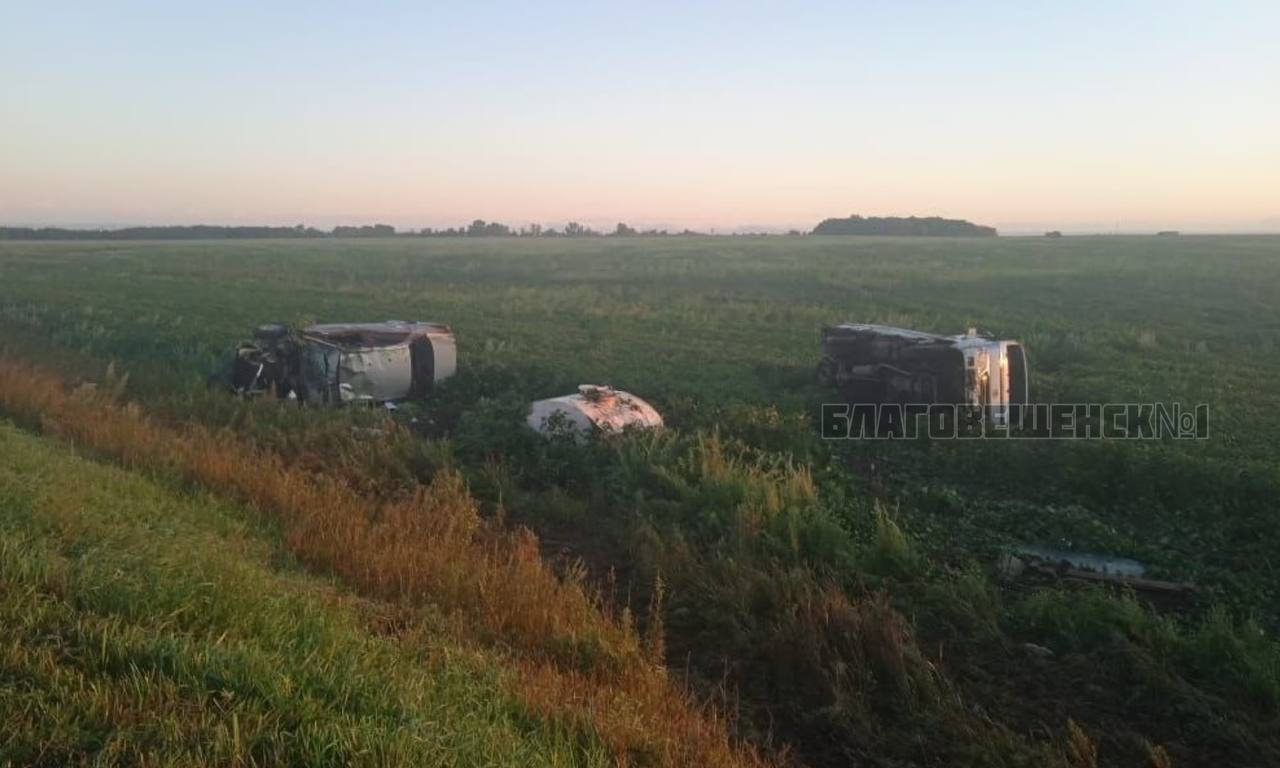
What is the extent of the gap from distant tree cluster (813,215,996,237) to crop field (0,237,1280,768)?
8257 centimetres

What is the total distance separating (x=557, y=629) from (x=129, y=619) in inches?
77.1

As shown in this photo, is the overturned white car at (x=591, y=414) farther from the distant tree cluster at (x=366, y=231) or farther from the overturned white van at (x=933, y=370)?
the distant tree cluster at (x=366, y=231)

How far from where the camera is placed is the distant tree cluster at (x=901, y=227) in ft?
308

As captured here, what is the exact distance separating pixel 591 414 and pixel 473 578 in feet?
14.0

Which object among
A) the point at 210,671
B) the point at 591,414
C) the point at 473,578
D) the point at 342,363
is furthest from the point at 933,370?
the point at 210,671

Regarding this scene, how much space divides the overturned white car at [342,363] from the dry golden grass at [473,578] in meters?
2.59

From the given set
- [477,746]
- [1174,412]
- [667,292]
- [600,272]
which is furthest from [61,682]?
[600,272]

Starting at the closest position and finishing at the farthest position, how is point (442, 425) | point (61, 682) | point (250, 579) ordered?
point (61, 682), point (250, 579), point (442, 425)

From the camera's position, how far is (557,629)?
16.3 feet

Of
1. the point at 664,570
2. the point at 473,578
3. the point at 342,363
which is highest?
the point at 342,363

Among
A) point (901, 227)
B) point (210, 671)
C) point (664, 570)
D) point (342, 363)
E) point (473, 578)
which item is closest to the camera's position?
point (210, 671)

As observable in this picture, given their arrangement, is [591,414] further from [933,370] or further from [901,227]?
[901,227]

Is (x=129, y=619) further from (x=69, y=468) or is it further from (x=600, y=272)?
(x=600, y=272)

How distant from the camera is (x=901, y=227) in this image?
96.4m
